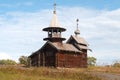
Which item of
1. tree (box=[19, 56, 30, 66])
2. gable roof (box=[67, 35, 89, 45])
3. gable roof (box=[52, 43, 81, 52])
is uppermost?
gable roof (box=[67, 35, 89, 45])

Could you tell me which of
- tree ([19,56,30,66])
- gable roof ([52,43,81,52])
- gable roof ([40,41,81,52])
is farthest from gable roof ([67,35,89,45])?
tree ([19,56,30,66])

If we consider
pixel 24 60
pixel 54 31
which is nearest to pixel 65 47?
pixel 54 31

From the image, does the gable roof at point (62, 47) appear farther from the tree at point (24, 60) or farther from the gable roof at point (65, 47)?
the tree at point (24, 60)

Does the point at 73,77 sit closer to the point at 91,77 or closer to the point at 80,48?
the point at 91,77

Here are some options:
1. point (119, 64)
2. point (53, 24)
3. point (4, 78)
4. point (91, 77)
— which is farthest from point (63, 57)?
point (4, 78)

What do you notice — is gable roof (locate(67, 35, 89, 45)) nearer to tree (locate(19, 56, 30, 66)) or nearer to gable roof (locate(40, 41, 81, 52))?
→ gable roof (locate(40, 41, 81, 52))

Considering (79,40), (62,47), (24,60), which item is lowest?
(24,60)

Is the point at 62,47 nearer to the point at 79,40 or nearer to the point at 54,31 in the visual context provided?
the point at 54,31

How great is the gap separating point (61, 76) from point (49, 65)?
70.8ft

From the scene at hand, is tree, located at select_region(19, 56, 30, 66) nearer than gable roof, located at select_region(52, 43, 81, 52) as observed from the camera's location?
No

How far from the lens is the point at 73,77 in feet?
109

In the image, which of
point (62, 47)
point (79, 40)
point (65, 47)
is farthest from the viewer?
point (79, 40)

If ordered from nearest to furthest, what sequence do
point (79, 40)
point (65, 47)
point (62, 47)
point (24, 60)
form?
point (62, 47) < point (65, 47) < point (79, 40) < point (24, 60)

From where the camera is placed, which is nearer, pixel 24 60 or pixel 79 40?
pixel 79 40
